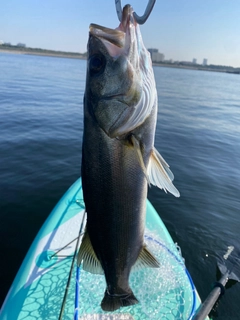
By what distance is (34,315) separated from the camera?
376 centimetres

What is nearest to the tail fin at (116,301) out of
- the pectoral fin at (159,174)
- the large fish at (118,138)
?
the large fish at (118,138)

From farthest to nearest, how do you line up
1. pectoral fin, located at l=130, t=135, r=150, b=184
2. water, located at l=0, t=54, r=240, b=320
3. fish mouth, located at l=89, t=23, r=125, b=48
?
water, located at l=0, t=54, r=240, b=320, pectoral fin, located at l=130, t=135, r=150, b=184, fish mouth, located at l=89, t=23, r=125, b=48

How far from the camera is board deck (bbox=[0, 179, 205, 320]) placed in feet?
12.5

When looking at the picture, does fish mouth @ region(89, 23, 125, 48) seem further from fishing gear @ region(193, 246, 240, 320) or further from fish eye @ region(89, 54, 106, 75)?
fishing gear @ region(193, 246, 240, 320)

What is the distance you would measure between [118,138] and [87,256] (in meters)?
1.12

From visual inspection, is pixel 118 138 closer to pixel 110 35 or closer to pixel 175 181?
pixel 110 35

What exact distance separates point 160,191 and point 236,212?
2694 millimetres

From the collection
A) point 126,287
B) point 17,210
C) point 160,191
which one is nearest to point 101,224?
point 126,287

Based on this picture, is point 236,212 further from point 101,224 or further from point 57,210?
point 101,224

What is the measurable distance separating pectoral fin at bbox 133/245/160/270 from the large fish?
222 millimetres

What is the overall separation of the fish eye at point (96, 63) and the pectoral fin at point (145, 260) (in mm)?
1621

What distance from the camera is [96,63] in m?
1.85

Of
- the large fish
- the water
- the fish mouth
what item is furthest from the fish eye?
the water

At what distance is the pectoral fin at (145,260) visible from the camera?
2.33m
